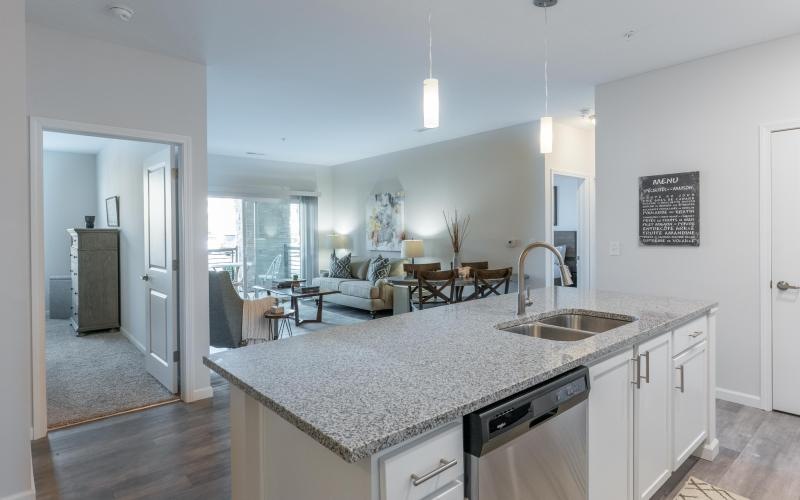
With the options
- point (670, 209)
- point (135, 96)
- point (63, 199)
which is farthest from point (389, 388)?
point (63, 199)

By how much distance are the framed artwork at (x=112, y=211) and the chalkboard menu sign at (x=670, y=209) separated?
6.14 metres

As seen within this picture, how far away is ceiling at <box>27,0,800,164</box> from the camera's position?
2660 millimetres

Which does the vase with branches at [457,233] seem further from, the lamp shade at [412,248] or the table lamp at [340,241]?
the table lamp at [340,241]

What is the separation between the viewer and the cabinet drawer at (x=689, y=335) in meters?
2.18

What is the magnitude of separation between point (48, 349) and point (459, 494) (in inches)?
221

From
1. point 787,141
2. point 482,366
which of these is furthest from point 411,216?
point 482,366

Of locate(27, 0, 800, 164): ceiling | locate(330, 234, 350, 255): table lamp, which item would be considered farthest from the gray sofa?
locate(27, 0, 800, 164): ceiling

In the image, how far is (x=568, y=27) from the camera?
9.55 ft

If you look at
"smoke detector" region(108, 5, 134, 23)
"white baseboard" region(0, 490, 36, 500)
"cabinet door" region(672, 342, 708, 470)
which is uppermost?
"smoke detector" region(108, 5, 134, 23)

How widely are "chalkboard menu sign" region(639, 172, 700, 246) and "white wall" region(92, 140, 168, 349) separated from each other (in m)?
4.50

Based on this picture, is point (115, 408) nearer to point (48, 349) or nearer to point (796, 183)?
point (48, 349)

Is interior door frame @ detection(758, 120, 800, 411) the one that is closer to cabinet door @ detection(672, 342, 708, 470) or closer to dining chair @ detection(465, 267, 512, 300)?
cabinet door @ detection(672, 342, 708, 470)

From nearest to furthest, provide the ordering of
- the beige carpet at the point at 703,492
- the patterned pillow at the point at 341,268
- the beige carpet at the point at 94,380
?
1. the beige carpet at the point at 703,492
2. the beige carpet at the point at 94,380
3. the patterned pillow at the point at 341,268

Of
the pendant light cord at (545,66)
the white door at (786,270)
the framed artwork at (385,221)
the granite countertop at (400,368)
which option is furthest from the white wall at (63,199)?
the white door at (786,270)
